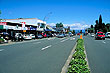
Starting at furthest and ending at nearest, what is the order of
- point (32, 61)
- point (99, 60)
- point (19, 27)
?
point (19, 27) → point (99, 60) → point (32, 61)

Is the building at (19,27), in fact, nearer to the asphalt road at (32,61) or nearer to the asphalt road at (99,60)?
the asphalt road at (32,61)

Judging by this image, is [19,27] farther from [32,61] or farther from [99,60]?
[99,60]

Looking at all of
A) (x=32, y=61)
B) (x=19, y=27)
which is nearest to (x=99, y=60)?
(x=32, y=61)

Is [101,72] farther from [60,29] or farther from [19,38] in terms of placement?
[60,29]

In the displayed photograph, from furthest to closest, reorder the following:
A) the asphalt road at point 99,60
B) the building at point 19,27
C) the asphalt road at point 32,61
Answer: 1. the building at point 19,27
2. the asphalt road at point 99,60
3. the asphalt road at point 32,61

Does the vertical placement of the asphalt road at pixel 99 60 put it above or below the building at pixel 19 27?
below

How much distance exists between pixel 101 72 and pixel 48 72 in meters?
2.47

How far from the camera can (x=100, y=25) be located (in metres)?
98.3

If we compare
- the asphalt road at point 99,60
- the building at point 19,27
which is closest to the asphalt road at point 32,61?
the asphalt road at point 99,60

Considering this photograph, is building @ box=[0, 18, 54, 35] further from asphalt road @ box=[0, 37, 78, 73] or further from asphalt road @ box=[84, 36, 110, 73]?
asphalt road @ box=[84, 36, 110, 73]

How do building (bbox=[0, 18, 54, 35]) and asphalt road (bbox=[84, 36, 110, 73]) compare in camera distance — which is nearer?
asphalt road (bbox=[84, 36, 110, 73])

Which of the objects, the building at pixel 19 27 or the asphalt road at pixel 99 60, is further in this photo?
the building at pixel 19 27

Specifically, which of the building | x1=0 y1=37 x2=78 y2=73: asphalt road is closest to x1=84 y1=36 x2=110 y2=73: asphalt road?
x1=0 y1=37 x2=78 y2=73: asphalt road

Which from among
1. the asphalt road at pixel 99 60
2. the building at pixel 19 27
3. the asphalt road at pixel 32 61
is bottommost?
the asphalt road at pixel 99 60
